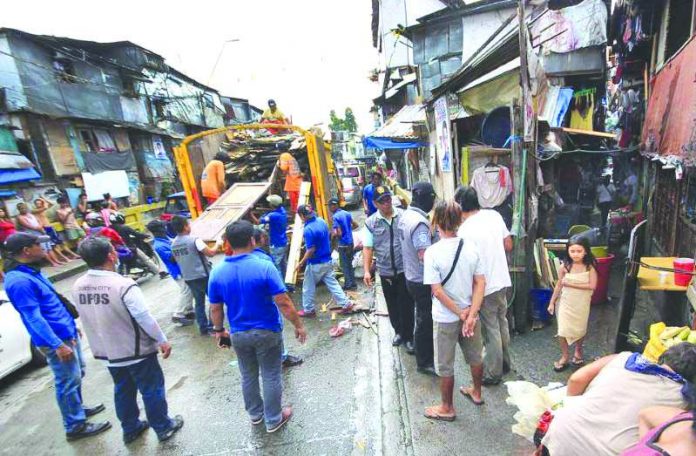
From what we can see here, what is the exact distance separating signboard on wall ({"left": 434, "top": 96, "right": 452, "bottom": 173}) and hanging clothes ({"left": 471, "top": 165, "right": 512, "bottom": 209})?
112cm

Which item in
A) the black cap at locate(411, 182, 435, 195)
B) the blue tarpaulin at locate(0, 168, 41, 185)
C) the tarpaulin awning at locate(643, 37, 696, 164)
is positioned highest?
the blue tarpaulin at locate(0, 168, 41, 185)

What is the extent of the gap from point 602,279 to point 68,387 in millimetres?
6332

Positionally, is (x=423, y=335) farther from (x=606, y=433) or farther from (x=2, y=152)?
(x=2, y=152)

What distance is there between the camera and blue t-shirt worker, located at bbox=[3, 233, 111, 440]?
9.50ft

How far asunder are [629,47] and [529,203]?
4325 mm

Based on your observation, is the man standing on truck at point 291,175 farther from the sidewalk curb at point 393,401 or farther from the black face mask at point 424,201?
the black face mask at point 424,201

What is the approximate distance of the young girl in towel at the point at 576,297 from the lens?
3381mm

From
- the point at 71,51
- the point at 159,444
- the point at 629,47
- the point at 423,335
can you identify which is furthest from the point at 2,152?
the point at 629,47

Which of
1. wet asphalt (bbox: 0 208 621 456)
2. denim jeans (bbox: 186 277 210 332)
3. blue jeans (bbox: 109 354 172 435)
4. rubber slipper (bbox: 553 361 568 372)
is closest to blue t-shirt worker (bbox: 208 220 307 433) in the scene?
wet asphalt (bbox: 0 208 621 456)

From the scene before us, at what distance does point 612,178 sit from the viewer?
1035cm

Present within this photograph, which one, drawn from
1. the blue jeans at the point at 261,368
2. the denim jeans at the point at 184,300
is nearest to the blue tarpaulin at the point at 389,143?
the denim jeans at the point at 184,300

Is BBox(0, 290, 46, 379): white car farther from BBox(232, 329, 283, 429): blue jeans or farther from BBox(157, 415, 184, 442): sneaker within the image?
BBox(232, 329, 283, 429): blue jeans

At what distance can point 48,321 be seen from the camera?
307cm

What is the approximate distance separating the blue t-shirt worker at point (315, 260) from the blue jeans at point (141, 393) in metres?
2.56
